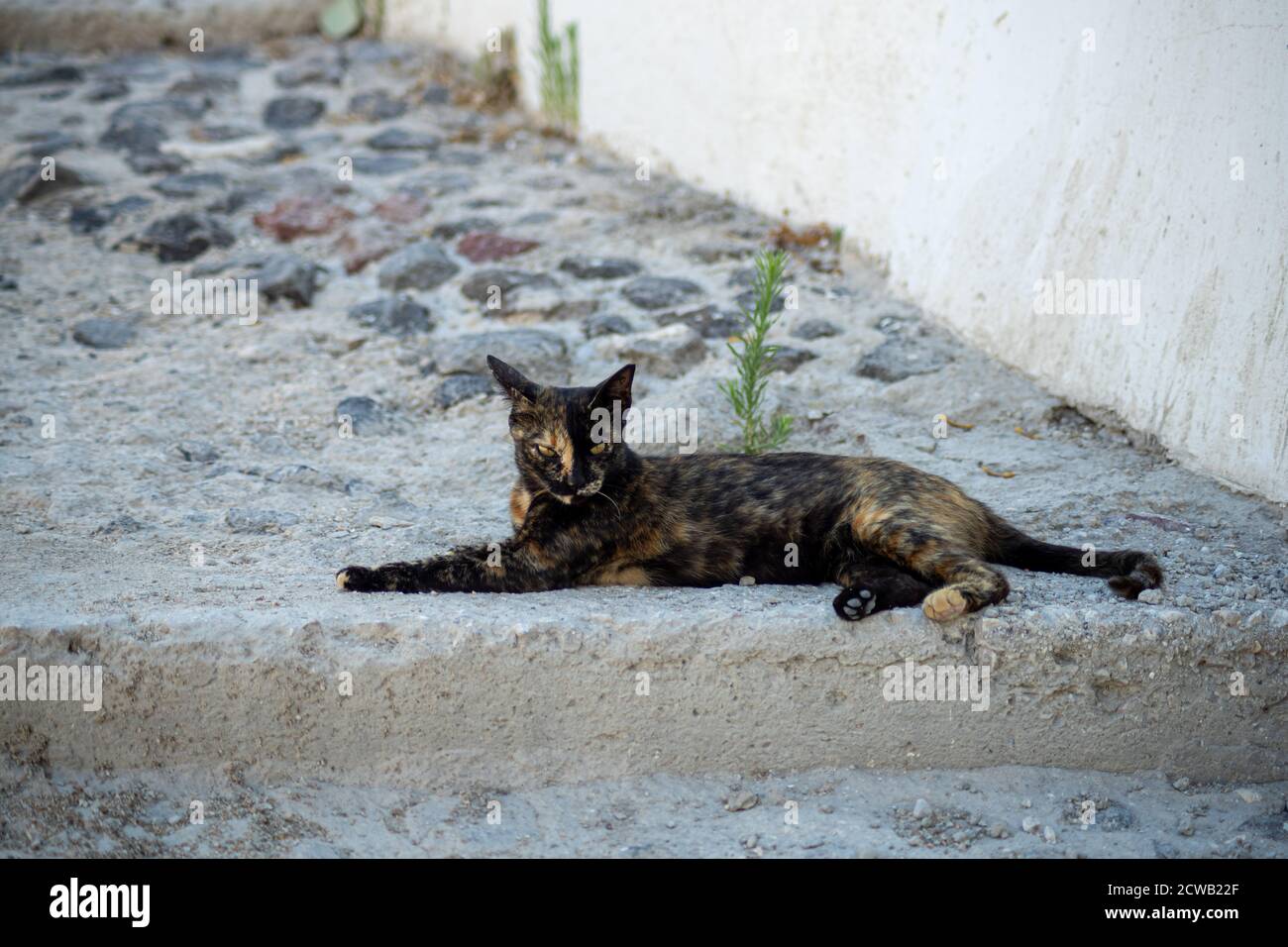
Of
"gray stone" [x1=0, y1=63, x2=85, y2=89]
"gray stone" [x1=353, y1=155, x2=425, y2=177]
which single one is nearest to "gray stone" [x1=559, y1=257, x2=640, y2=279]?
"gray stone" [x1=353, y1=155, x2=425, y2=177]

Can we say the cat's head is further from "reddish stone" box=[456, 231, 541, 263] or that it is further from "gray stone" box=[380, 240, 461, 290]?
"reddish stone" box=[456, 231, 541, 263]

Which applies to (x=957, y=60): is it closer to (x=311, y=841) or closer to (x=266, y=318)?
(x=266, y=318)

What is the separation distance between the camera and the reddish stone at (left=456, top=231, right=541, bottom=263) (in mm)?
7293

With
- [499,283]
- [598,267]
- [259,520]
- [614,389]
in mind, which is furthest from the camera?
[598,267]

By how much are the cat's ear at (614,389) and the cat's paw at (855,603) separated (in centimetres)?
106

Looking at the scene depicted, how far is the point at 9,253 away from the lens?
744 cm

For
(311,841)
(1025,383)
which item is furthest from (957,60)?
(311,841)

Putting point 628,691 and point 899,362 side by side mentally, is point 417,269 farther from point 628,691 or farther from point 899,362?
point 628,691

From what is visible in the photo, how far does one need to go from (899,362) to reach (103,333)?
4221 mm

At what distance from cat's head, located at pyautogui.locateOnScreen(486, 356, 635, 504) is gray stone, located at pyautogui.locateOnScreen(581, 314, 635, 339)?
2038 millimetres

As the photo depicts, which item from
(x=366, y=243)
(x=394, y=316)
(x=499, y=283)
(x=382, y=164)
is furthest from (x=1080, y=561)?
(x=382, y=164)

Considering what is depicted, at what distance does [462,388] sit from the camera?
5.99 m

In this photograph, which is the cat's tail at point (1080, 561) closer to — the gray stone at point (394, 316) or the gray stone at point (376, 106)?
the gray stone at point (394, 316)
